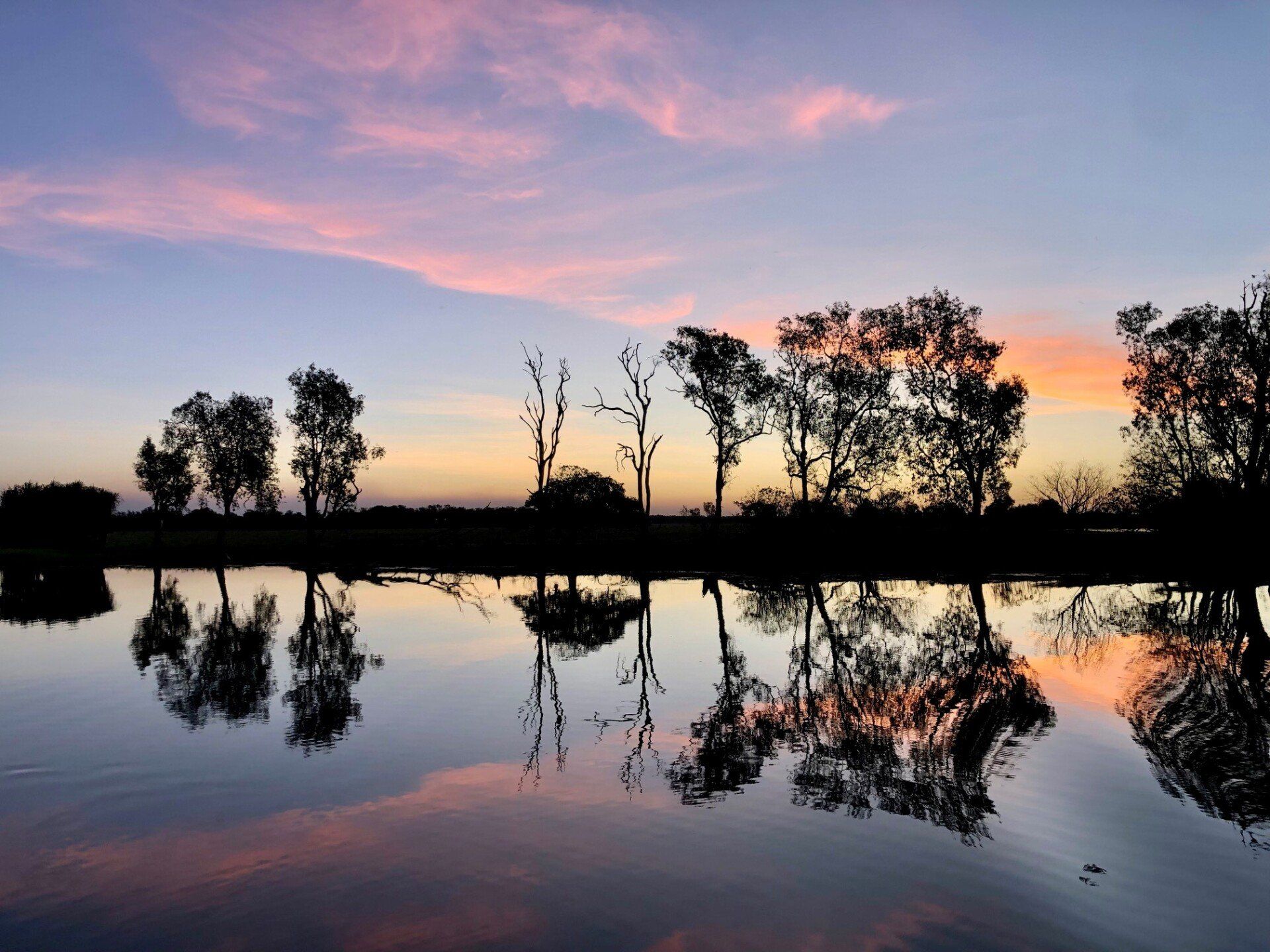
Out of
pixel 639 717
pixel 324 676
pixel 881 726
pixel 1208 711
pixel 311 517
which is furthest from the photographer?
pixel 311 517

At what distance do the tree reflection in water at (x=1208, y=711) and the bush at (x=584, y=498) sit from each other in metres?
72.4

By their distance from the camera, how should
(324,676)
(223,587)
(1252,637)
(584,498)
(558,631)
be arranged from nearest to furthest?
1. (324,676)
2. (1252,637)
3. (558,631)
4. (223,587)
5. (584,498)

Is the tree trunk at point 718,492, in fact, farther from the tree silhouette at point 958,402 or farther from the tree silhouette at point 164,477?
the tree silhouette at point 164,477

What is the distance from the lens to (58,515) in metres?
108

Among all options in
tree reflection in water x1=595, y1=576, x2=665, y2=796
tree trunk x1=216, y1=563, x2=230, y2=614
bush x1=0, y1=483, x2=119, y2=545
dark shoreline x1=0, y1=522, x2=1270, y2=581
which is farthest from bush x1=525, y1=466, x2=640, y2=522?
tree reflection in water x1=595, y1=576, x2=665, y2=796

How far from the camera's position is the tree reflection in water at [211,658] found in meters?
17.9

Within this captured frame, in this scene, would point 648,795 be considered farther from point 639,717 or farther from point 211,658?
point 211,658

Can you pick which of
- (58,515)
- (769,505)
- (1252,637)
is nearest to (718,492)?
(769,505)

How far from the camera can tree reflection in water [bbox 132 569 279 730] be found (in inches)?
703

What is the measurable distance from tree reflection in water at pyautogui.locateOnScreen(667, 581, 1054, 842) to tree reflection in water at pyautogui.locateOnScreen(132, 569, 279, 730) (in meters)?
9.91

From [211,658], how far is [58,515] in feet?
342

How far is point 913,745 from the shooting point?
44.1ft

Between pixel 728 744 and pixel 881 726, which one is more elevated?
pixel 881 726

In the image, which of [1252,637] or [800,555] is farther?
[800,555]
